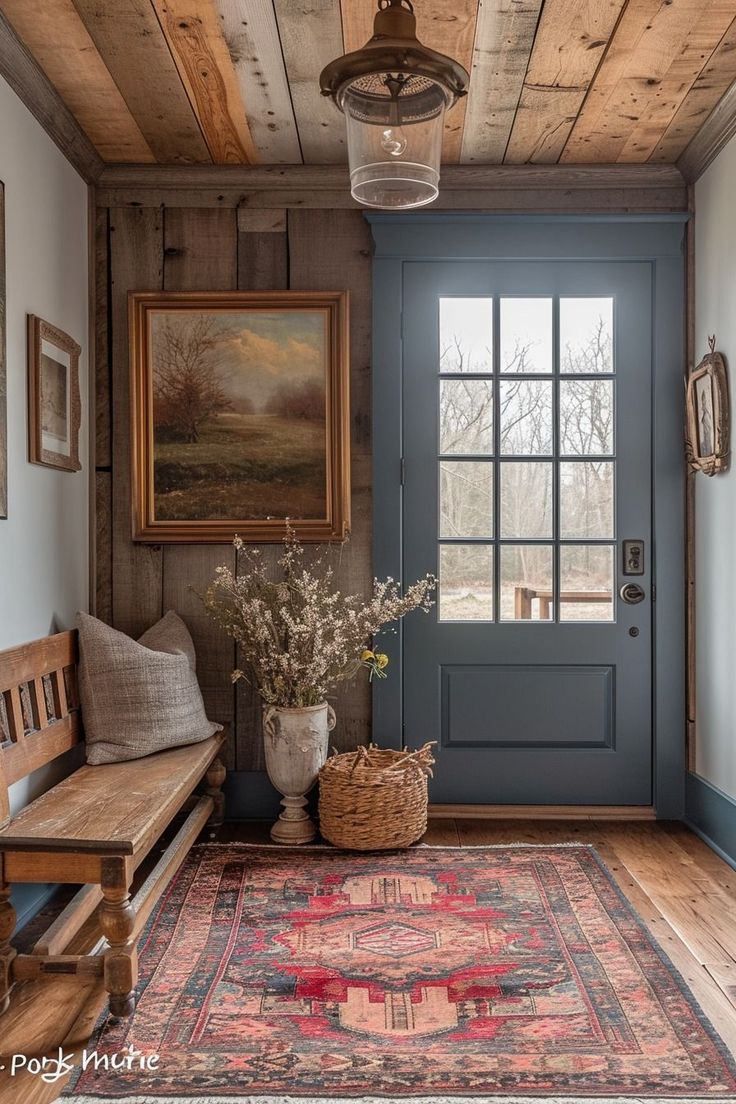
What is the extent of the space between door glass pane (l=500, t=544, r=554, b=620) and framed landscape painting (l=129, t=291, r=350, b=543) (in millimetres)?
686

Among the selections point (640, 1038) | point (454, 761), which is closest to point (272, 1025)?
point (640, 1038)

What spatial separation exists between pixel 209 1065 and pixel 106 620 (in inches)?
79.3

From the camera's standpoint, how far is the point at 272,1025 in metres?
2.10

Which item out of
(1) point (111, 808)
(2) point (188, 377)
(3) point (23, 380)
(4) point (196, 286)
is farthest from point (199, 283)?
(1) point (111, 808)

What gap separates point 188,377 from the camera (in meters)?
3.60

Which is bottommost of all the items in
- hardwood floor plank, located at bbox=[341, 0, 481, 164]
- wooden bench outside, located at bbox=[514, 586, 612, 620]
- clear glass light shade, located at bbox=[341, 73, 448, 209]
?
wooden bench outside, located at bbox=[514, 586, 612, 620]

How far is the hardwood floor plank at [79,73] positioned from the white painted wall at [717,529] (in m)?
2.15

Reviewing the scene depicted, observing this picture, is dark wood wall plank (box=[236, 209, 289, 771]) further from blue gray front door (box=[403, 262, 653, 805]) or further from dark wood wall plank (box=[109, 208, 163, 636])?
blue gray front door (box=[403, 262, 653, 805])

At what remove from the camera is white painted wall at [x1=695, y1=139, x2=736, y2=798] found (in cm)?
318

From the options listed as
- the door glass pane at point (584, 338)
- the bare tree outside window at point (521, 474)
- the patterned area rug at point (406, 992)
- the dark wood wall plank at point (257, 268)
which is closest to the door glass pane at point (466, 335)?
the bare tree outside window at point (521, 474)

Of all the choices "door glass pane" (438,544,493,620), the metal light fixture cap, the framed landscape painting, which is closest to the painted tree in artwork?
the framed landscape painting

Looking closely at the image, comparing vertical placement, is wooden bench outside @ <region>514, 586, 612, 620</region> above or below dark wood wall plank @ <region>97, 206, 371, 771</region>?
below

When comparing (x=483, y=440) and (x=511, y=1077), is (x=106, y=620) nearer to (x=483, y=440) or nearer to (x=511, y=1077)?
(x=483, y=440)

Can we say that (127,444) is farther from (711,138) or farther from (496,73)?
(711,138)
